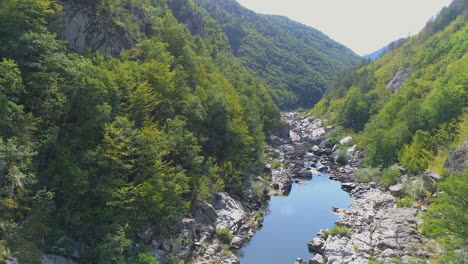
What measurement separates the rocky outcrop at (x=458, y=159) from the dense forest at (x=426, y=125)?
613mm

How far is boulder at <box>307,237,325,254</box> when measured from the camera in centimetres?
3461

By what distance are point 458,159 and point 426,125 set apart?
19.1m

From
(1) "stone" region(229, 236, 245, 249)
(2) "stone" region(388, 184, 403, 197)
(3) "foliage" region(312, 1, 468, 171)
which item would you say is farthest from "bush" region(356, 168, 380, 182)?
(1) "stone" region(229, 236, 245, 249)

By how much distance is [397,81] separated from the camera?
104750 millimetres

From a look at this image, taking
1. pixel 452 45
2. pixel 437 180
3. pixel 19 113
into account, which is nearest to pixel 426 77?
pixel 452 45

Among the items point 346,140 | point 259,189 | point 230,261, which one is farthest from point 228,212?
point 346,140

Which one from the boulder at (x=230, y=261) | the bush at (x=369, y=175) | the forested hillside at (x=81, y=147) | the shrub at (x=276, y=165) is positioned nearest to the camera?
the forested hillside at (x=81, y=147)

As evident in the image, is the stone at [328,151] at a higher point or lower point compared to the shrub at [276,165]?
higher

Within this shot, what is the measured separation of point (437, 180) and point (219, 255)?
2879cm

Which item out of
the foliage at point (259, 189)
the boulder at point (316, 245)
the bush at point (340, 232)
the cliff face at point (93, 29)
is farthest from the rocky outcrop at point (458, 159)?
the cliff face at point (93, 29)

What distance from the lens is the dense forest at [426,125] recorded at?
25703 mm

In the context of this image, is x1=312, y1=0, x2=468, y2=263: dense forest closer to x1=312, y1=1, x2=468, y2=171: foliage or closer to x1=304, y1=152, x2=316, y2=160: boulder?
x1=312, y1=1, x2=468, y2=171: foliage

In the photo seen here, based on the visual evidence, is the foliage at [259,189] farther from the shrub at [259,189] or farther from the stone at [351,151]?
the stone at [351,151]

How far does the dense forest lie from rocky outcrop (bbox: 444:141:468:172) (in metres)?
0.61
